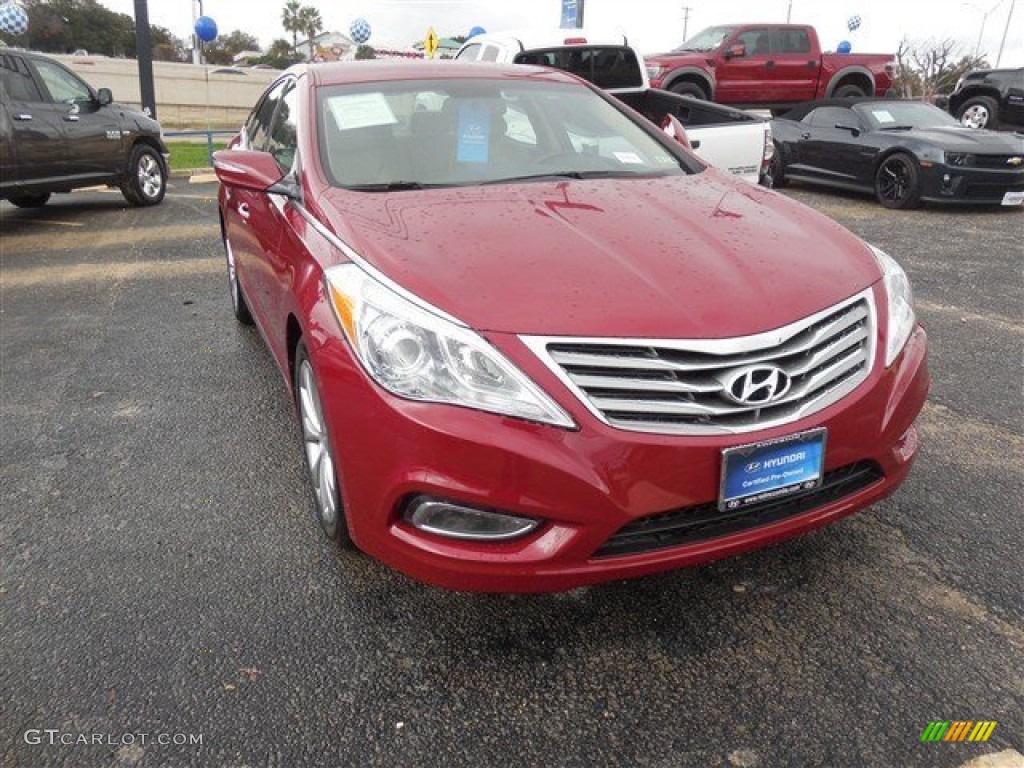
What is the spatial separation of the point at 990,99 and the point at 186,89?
32203 millimetres

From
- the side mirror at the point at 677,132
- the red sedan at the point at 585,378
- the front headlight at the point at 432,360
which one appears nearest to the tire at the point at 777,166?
the side mirror at the point at 677,132

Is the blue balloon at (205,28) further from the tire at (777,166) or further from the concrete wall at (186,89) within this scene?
the tire at (777,166)

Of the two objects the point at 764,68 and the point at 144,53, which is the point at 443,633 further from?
the point at 144,53

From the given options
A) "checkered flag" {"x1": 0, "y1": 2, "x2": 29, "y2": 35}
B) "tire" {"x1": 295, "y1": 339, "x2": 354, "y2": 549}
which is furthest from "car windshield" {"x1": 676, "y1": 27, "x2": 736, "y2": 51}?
"checkered flag" {"x1": 0, "y1": 2, "x2": 29, "y2": 35}

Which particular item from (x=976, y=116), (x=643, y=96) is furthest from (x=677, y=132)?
(x=976, y=116)

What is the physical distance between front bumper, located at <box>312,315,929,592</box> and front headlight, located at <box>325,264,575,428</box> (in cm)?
3

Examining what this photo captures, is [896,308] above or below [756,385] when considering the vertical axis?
above

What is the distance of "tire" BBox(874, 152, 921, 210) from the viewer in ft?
30.4

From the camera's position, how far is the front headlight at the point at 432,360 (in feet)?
6.29

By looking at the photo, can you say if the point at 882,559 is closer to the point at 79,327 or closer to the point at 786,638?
the point at 786,638

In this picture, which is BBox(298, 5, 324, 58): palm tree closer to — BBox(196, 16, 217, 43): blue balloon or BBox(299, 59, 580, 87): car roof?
BBox(196, 16, 217, 43): blue balloon

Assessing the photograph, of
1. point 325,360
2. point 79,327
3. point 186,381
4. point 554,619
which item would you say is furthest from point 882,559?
point 79,327

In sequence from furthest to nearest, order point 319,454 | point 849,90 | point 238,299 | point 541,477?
point 849,90 < point 238,299 < point 319,454 < point 541,477

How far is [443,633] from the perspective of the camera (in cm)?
229
